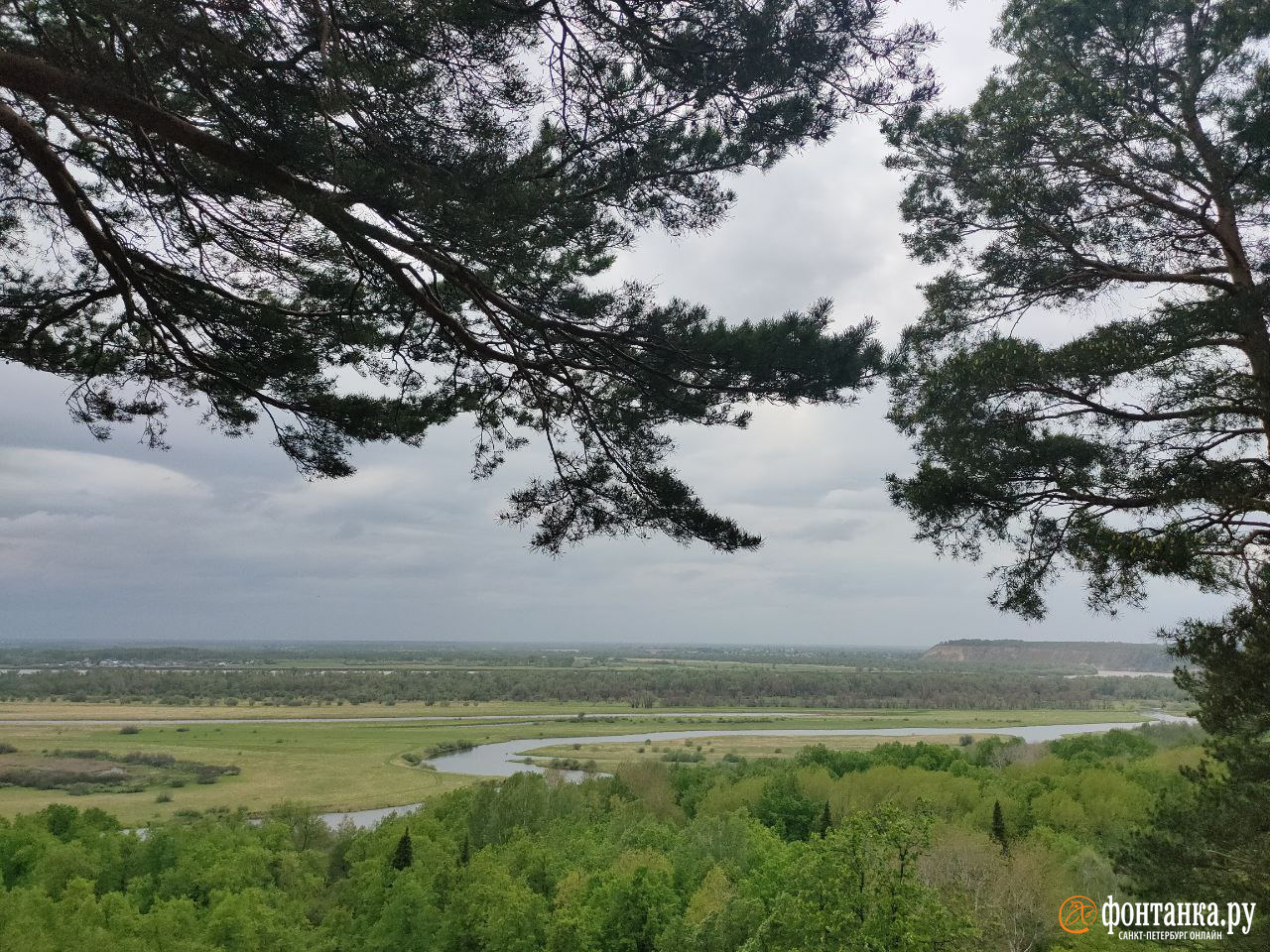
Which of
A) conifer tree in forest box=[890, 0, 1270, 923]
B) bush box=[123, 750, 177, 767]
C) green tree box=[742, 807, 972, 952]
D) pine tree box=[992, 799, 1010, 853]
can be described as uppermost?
conifer tree in forest box=[890, 0, 1270, 923]

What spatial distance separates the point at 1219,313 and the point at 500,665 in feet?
416

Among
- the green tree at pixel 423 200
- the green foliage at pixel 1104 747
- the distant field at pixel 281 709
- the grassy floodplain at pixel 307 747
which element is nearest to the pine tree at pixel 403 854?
the grassy floodplain at pixel 307 747

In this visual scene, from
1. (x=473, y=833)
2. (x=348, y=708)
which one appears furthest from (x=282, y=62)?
(x=348, y=708)

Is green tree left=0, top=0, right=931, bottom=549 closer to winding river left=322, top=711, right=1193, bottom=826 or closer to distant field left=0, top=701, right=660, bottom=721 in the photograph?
winding river left=322, top=711, right=1193, bottom=826

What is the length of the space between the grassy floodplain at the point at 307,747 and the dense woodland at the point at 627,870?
7.76 m

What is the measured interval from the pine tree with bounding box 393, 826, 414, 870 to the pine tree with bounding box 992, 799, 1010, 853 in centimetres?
1680

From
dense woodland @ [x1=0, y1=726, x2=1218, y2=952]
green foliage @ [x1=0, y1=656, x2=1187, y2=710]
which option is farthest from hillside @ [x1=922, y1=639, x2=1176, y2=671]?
dense woodland @ [x1=0, y1=726, x2=1218, y2=952]

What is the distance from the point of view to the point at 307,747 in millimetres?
47688

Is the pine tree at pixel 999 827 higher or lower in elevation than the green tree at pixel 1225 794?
lower

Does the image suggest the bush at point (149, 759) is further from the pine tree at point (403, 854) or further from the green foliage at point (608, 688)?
the green foliage at point (608, 688)

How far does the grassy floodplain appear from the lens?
34.9m

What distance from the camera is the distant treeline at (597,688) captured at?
7288 cm

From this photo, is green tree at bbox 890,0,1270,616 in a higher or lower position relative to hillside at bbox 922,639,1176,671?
higher

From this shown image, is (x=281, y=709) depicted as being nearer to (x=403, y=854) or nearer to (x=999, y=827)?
(x=403, y=854)
